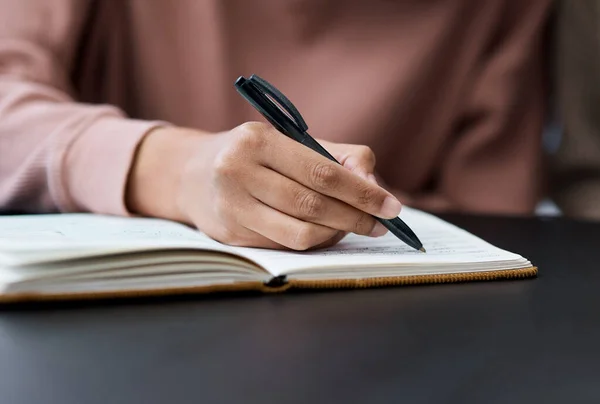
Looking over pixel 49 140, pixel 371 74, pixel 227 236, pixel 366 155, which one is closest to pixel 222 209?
pixel 227 236

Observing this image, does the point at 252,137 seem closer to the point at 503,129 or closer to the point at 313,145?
the point at 313,145

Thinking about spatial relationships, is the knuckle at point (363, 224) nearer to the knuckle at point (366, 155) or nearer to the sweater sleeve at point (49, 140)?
the knuckle at point (366, 155)

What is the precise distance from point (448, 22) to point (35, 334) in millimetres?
807

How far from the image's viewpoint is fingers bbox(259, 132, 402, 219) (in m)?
0.47

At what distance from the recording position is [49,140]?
2.32 feet

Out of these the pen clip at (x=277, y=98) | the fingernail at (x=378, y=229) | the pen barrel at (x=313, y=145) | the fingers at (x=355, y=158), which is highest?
the pen clip at (x=277, y=98)

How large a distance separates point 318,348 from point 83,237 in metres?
0.21

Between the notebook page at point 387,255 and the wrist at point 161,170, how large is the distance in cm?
14

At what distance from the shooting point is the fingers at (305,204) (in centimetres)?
49

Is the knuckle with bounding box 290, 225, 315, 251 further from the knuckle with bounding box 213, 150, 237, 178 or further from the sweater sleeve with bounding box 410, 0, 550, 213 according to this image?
the sweater sleeve with bounding box 410, 0, 550, 213

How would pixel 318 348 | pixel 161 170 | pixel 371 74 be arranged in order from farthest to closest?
1. pixel 371 74
2. pixel 161 170
3. pixel 318 348

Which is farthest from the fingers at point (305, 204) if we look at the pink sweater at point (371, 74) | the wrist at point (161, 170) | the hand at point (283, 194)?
the pink sweater at point (371, 74)

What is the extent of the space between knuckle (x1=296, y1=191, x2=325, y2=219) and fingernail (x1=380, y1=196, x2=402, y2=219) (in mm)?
46

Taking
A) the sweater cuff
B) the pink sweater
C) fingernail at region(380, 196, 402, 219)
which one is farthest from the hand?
the pink sweater
